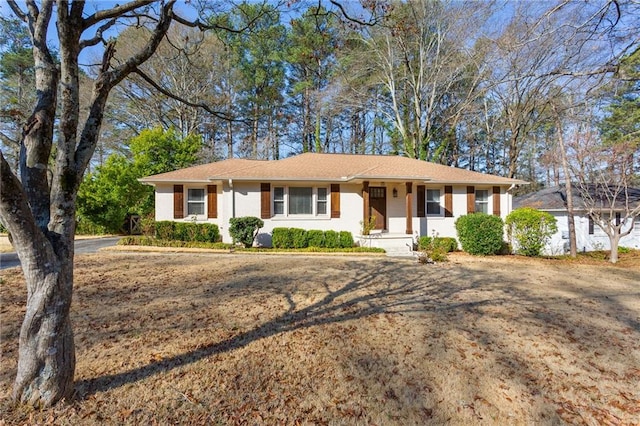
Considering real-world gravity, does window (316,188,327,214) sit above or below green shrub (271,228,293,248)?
above

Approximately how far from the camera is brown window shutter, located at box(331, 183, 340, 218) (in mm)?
12508

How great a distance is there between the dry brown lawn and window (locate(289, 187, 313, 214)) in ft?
20.8

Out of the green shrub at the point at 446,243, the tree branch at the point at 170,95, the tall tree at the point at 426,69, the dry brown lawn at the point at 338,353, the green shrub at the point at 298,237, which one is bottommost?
the dry brown lawn at the point at 338,353

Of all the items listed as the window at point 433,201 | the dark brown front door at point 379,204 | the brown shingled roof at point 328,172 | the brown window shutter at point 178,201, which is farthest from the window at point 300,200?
the window at point 433,201

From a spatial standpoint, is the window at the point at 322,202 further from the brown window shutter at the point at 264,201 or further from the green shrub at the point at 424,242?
the green shrub at the point at 424,242

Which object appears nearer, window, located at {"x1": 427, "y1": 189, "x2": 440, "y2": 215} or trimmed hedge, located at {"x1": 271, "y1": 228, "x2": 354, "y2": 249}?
trimmed hedge, located at {"x1": 271, "y1": 228, "x2": 354, "y2": 249}

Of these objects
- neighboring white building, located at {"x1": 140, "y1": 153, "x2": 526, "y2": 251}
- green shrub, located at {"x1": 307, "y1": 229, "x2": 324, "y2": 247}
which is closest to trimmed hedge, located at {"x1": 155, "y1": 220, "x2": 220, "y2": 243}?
neighboring white building, located at {"x1": 140, "y1": 153, "x2": 526, "y2": 251}

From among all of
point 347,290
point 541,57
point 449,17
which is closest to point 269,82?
point 449,17

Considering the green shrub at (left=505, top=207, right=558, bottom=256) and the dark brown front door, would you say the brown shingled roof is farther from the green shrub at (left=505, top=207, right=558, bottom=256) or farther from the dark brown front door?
the green shrub at (left=505, top=207, right=558, bottom=256)

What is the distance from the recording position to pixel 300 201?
1252cm

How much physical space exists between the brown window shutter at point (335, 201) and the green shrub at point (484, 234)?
17.2 ft

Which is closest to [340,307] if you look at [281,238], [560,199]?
[281,238]

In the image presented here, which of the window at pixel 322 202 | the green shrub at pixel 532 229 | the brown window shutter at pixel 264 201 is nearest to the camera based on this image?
the green shrub at pixel 532 229

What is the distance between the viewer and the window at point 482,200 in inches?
541
